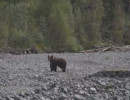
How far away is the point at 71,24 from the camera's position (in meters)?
31.5

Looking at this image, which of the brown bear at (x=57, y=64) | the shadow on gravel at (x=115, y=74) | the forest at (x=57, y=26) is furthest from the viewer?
the forest at (x=57, y=26)

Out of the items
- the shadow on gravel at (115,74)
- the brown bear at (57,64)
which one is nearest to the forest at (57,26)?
the brown bear at (57,64)

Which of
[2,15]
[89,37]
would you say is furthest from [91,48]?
[2,15]

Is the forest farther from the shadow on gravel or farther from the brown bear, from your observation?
the shadow on gravel

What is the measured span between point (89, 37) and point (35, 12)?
4898 millimetres

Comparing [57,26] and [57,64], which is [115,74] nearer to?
[57,64]

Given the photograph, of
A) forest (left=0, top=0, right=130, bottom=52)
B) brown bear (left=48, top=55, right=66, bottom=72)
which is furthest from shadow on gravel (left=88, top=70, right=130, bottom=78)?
forest (left=0, top=0, right=130, bottom=52)

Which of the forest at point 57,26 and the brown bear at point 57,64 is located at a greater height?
the forest at point 57,26

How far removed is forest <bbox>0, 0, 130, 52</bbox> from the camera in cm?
2747

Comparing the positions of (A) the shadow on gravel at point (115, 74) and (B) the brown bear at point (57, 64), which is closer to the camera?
(A) the shadow on gravel at point (115, 74)

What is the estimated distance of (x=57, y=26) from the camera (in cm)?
2922

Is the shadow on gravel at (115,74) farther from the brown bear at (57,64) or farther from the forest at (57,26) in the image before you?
the forest at (57,26)

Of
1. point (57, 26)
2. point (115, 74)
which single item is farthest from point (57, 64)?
point (57, 26)

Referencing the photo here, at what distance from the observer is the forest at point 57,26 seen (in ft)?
90.1
